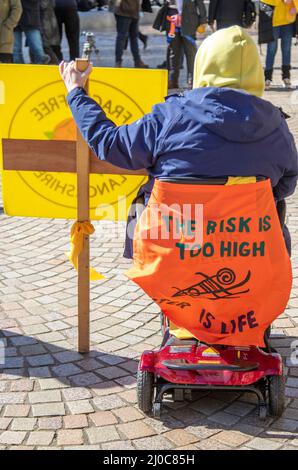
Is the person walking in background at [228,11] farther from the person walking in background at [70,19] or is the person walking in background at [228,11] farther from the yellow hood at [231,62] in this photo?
the yellow hood at [231,62]

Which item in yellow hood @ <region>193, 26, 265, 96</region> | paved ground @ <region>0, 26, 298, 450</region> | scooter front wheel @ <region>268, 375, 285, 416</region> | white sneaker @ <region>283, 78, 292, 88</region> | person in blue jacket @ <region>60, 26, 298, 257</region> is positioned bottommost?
paved ground @ <region>0, 26, 298, 450</region>

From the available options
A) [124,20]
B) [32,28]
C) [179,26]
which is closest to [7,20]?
[32,28]

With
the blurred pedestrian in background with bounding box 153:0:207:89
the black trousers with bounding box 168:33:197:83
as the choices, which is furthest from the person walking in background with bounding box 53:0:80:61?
the black trousers with bounding box 168:33:197:83

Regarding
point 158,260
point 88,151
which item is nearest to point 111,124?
point 88,151

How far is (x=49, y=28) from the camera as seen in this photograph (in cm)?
1117

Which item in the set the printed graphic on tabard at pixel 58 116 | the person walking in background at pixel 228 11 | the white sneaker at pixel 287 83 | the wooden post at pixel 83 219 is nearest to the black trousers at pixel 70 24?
the person walking in background at pixel 228 11

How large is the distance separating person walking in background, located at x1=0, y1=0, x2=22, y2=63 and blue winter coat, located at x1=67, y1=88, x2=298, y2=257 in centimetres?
656

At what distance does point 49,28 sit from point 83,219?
8.31m

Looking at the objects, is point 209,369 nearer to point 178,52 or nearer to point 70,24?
point 178,52

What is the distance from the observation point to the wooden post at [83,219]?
3428 millimetres

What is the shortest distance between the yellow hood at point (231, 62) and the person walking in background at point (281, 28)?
24.2 ft

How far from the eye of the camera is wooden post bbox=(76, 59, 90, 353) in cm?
343

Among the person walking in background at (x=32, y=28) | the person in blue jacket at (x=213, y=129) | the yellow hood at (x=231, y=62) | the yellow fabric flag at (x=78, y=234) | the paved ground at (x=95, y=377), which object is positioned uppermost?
the person walking in background at (x=32, y=28)

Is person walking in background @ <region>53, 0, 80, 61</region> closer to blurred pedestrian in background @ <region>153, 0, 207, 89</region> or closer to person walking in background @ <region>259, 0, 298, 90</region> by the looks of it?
blurred pedestrian in background @ <region>153, 0, 207, 89</region>
